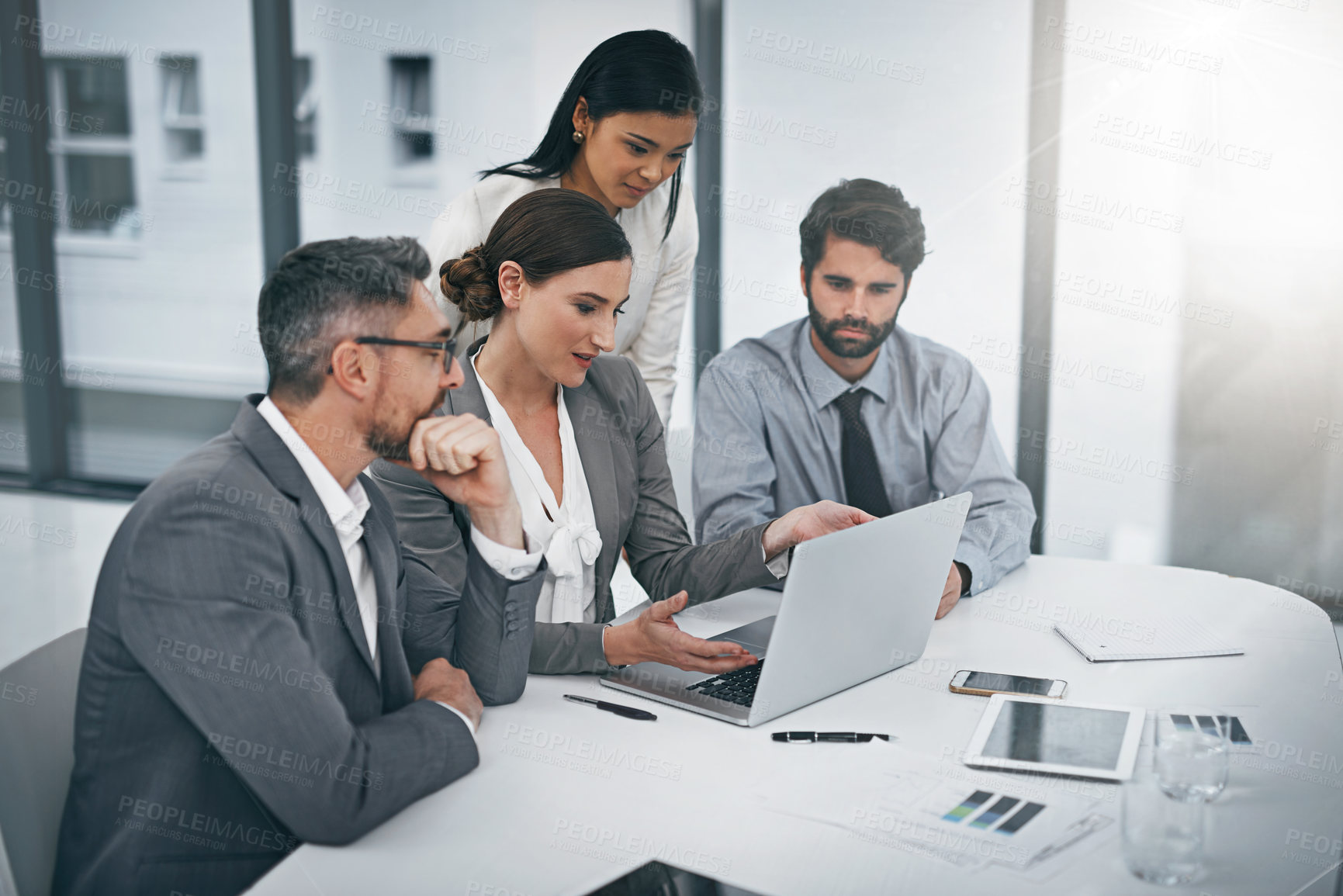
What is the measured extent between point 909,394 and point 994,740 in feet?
4.32

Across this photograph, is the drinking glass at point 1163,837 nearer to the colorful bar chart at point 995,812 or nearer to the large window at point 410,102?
the colorful bar chart at point 995,812

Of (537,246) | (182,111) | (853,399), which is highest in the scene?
(182,111)

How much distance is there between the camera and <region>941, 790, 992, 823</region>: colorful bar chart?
121cm

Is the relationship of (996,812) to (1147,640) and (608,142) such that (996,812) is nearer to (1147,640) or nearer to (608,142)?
(1147,640)

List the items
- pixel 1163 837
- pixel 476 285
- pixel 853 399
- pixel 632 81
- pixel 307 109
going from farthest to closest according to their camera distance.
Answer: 1. pixel 307 109
2. pixel 853 399
3. pixel 632 81
4. pixel 476 285
5. pixel 1163 837

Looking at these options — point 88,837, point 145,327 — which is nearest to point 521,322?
point 88,837

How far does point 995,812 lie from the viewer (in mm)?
1216

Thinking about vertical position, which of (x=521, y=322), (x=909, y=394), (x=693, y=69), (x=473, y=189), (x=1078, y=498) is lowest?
(x=1078, y=498)

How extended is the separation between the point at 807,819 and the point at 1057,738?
39cm

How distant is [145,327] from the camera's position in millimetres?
5203

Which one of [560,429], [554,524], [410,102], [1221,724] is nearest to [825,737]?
[1221,724]

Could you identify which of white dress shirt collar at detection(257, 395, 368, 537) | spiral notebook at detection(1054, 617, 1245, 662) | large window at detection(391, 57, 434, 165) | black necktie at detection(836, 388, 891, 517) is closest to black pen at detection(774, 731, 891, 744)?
spiral notebook at detection(1054, 617, 1245, 662)

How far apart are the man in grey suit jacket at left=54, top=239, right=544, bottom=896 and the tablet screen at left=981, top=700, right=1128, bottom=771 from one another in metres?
0.67

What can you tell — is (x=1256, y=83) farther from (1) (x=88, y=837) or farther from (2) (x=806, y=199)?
(1) (x=88, y=837)
